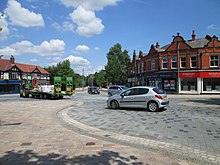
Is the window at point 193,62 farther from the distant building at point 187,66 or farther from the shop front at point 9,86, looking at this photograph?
the shop front at point 9,86

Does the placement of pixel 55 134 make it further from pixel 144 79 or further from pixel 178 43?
pixel 144 79

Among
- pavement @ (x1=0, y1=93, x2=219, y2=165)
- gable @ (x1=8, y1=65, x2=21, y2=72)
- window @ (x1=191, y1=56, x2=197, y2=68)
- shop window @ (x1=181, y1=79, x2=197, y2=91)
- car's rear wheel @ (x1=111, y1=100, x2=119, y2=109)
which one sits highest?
gable @ (x1=8, y1=65, x2=21, y2=72)

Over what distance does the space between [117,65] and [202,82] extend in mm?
28895

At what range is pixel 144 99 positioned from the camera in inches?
473

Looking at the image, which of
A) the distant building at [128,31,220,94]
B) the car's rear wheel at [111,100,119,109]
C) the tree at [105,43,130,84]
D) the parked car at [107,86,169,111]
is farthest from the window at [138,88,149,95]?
the tree at [105,43,130,84]

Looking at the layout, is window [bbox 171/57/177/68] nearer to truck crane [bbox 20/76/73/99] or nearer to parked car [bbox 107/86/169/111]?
truck crane [bbox 20/76/73/99]

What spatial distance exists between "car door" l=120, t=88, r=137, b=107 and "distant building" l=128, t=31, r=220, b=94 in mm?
19990

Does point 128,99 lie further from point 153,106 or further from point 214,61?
point 214,61

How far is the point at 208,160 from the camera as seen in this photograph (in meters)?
4.36

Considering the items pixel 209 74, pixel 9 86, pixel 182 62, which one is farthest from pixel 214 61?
pixel 9 86

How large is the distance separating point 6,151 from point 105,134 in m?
3.12

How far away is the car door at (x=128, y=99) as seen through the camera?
40.9 ft

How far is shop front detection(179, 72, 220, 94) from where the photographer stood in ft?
95.5

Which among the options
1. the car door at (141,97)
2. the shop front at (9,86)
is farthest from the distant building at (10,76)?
the car door at (141,97)
